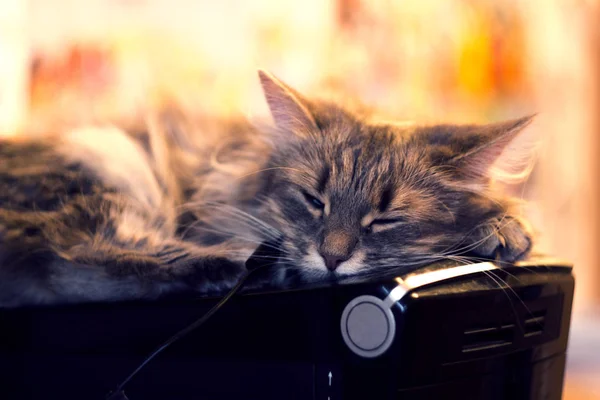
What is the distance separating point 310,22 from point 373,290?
1717 millimetres

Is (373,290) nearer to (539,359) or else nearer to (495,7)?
(539,359)

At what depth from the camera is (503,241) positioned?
0.94 m

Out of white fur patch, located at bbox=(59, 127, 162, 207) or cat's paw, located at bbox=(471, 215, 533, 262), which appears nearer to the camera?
cat's paw, located at bbox=(471, 215, 533, 262)

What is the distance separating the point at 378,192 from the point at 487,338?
0.31 m

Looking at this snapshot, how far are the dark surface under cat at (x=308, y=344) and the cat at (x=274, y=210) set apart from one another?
3.6 inches

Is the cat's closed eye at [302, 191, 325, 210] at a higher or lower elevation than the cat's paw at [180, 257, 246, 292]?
higher

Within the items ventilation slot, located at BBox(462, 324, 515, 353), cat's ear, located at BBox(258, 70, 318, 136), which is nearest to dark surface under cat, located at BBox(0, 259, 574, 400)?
ventilation slot, located at BBox(462, 324, 515, 353)

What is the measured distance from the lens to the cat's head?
0.96 m

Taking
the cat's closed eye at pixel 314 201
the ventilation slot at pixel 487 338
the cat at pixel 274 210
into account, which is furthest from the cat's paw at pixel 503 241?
the cat's closed eye at pixel 314 201

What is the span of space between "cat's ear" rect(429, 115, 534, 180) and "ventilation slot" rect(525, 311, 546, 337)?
26 cm

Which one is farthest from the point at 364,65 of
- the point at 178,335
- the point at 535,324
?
the point at 178,335

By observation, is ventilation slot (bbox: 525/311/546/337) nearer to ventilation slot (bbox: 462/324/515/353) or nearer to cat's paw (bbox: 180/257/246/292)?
ventilation slot (bbox: 462/324/515/353)

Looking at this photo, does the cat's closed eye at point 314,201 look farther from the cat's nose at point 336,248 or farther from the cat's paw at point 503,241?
the cat's paw at point 503,241

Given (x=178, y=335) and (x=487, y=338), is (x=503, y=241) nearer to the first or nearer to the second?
(x=487, y=338)
